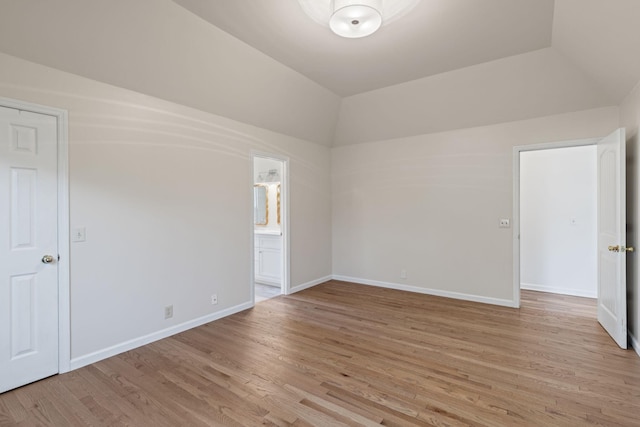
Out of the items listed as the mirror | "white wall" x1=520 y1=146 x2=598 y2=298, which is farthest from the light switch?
"white wall" x1=520 y1=146 x2=598 y2=298

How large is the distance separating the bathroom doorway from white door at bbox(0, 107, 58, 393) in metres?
2.28

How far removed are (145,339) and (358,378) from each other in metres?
2.13

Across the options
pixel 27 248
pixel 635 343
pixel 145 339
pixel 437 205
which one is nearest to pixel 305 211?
pixel 437 205

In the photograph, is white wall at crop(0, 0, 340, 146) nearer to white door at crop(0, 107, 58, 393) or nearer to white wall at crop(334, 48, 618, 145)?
white door at crop(0, 107, 58, 393)

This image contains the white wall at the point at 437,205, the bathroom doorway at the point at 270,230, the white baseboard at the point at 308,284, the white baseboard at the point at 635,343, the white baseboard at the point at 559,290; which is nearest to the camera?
the white baseboard at the point at 635,343

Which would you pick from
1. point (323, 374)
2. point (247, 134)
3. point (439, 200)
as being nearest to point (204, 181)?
point (247, 134)

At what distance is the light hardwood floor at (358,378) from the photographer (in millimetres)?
1998

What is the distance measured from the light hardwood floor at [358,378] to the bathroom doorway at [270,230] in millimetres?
1244

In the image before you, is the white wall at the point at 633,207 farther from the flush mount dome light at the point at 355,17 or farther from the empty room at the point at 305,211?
the flush mount dome light at the point at 355,17

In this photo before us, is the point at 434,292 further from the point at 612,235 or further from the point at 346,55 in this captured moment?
the point at 346,55

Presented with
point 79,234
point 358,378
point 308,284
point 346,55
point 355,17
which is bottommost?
point 358,378

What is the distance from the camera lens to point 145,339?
3.05 meters

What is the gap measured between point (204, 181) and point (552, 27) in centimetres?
384

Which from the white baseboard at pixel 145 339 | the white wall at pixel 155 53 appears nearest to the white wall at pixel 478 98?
the white wall at pixel 155 53
